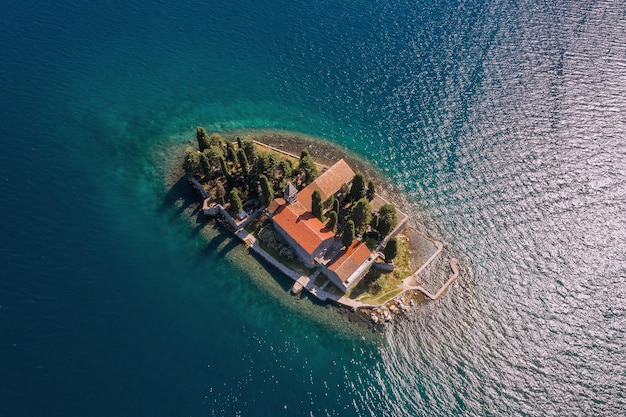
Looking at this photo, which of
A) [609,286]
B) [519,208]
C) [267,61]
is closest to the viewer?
[609,286]

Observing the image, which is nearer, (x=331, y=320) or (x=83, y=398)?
(x=83, y=398)

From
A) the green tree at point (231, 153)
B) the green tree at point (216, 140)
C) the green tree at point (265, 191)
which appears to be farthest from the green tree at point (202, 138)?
the green tree at point (265, 191)

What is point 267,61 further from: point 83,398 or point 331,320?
point 83,398

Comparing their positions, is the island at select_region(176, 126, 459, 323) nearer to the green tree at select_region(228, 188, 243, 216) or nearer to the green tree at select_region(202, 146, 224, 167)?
the green tree at select_region(202, 146, 224, 167)

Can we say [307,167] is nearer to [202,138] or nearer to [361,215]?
[361,215]

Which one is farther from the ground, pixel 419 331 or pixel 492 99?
pixel 492 99

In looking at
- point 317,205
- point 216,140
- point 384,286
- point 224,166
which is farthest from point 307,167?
point 384,286

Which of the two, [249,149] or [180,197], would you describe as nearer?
[249,149]

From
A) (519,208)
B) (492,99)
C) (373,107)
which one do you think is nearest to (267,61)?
(373,107)
